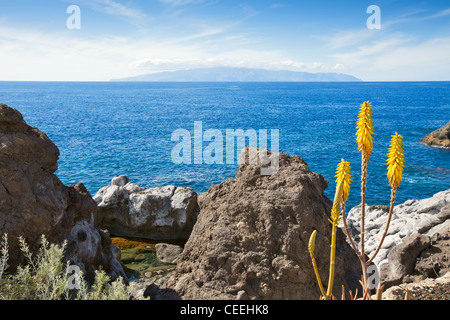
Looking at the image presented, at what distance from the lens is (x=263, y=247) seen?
31.9 ft

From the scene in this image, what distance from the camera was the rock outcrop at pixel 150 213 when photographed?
2789cm

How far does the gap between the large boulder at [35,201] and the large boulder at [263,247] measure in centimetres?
479

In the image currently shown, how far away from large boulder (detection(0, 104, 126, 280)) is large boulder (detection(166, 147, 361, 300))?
188 inches

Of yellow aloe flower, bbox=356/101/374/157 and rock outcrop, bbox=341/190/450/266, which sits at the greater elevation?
yellow aloe flower, bbox=356/101/374/157

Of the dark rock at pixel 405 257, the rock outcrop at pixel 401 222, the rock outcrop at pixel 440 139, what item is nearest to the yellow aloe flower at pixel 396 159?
the dark rock at pixel 405 257

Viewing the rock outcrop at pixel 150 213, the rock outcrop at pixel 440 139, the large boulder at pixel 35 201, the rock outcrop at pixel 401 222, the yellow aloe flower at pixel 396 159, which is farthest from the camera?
the rock outcrop at pixel 440 139

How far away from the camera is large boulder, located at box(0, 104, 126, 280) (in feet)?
37.5

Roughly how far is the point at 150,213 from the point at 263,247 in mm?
19735

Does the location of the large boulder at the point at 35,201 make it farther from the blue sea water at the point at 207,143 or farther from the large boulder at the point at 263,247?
the blue sea water at the point at 207,143

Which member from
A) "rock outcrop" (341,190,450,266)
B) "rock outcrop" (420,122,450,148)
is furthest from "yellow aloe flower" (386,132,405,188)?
"rock outcrop" (420,122,450,148)

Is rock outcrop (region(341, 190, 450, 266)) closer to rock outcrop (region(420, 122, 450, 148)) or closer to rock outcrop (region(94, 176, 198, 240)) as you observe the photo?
rock outcrop (region(94, 176, 198, 240))

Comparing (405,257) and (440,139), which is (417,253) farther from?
(440,139)

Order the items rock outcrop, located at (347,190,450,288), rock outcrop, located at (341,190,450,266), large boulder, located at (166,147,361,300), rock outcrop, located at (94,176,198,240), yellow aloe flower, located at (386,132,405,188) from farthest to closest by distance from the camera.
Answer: rock outcrop, located at (94,176,198,240) < rock outcrop, located at (341,190,450,266) < rock outcrop, located at (347,190,450,288) < large boulder, located at (166,147,361,300) < yellow aloe flower, located at (386,132,405,188)

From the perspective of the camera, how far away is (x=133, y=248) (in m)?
26.2
